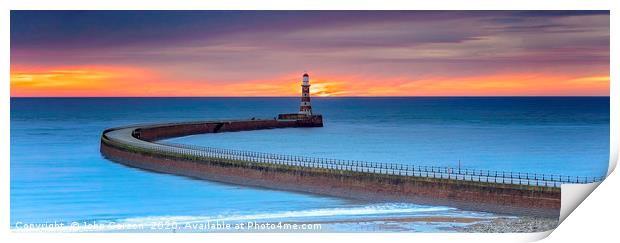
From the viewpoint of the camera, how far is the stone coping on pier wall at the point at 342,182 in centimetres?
2694

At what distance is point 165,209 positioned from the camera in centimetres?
2981

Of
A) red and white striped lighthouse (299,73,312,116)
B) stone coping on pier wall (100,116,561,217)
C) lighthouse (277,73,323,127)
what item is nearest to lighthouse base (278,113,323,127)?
lighthouse (277,73,323,127)

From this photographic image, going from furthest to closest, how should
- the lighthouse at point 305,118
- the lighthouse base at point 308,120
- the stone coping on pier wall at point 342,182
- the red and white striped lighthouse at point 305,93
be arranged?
the lighthouse base at point 308,120 → the lighthouse at point 305,118 → the red and white striped lighthouse at point 305,93 → the stone coping on pier wall at point 342,182

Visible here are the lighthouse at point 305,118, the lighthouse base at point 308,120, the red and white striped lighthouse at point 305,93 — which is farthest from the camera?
the lighthouse base at point 308,120

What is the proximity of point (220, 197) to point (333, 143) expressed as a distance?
23109 mm

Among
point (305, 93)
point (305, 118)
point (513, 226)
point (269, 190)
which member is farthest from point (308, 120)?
point (513, 226)

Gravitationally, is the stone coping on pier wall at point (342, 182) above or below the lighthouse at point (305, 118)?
below

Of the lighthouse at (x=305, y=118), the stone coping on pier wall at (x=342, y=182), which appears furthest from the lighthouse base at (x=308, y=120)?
the stone coping on pier wall at (x=342, y=182)

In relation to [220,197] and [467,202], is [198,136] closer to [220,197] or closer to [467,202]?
[220,197]

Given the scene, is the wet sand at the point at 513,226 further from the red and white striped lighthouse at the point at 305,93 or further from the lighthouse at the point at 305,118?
the lighthouse at the point at 305,118

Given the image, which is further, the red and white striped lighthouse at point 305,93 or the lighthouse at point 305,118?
the lighthouse at point 305,118
